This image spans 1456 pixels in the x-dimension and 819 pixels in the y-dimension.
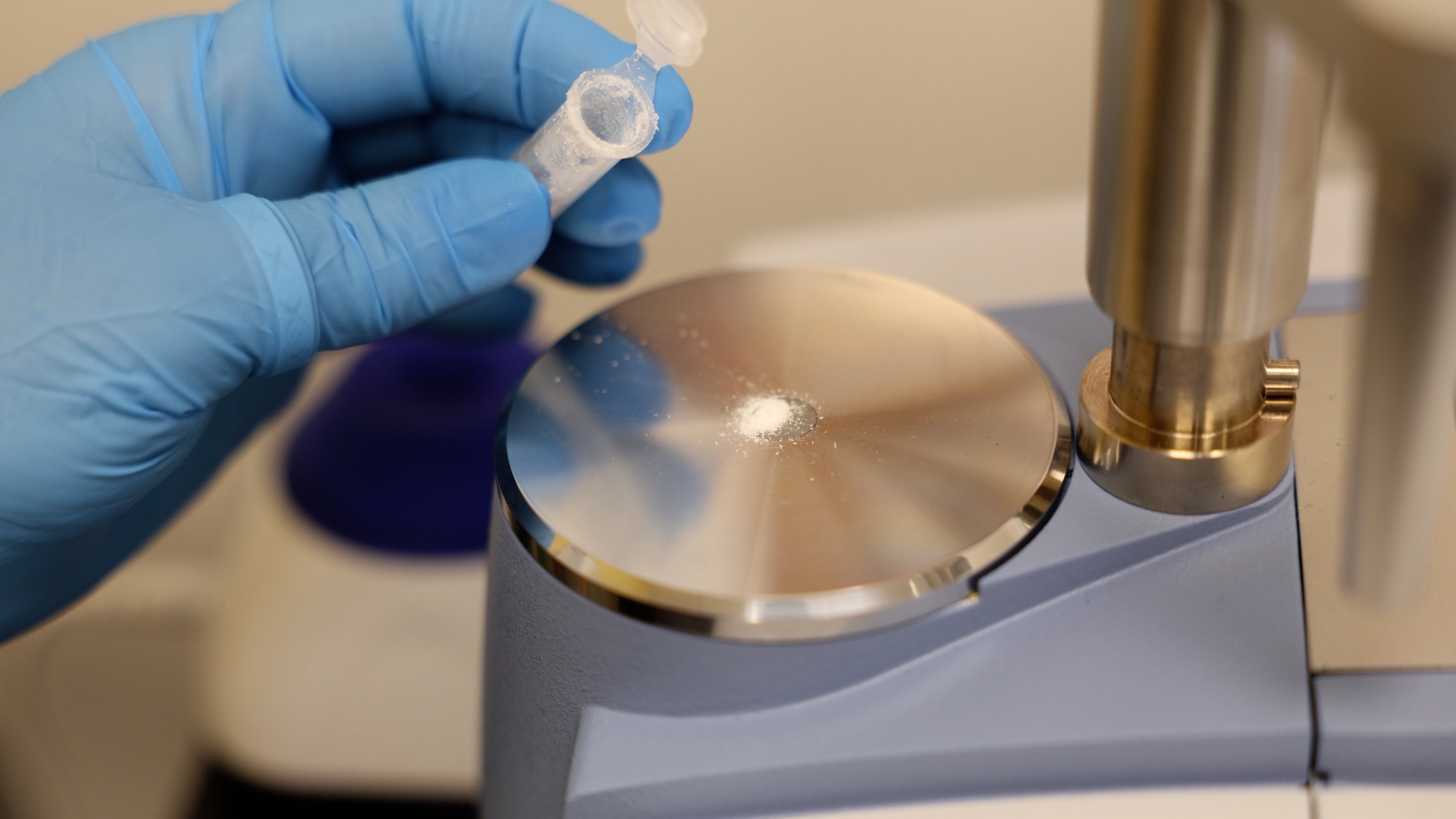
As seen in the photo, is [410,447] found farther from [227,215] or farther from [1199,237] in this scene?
[1199,237]

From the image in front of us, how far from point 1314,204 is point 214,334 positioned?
424mm

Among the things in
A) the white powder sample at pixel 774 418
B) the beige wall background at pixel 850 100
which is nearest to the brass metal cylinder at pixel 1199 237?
the white powder sample at pixel 774 418

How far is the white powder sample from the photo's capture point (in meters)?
0.42

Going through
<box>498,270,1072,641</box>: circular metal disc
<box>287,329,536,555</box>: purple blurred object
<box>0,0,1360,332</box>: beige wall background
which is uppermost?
<box>498,270,1072,641</box>: circular metal disc

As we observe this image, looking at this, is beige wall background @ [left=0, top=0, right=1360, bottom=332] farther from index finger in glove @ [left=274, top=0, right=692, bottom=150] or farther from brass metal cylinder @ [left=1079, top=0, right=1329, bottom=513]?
brass metal cylinder @ [left=1079, top=0, right=1329, bottom=513]

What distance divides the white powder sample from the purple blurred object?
493 mm

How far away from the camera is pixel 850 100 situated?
904 mm

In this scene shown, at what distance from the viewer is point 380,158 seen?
67cm

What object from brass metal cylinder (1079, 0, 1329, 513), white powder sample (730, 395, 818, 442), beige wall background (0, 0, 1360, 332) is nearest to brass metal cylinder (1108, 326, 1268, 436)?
brass metal cylinder (1079, 0, 1329, 513)

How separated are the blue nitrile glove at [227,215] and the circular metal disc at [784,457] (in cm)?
11

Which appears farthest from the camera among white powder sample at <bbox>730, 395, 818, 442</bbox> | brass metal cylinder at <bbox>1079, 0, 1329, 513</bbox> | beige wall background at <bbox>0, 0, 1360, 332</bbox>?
beige wall background at <bbox>0, 0, 1360, 332</bbox>

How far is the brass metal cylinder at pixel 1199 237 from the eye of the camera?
0.94ft

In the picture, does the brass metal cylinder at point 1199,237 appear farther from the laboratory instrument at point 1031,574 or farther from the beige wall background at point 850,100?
the beige wall background at point 850,100

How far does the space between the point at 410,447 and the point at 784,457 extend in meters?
0.60
